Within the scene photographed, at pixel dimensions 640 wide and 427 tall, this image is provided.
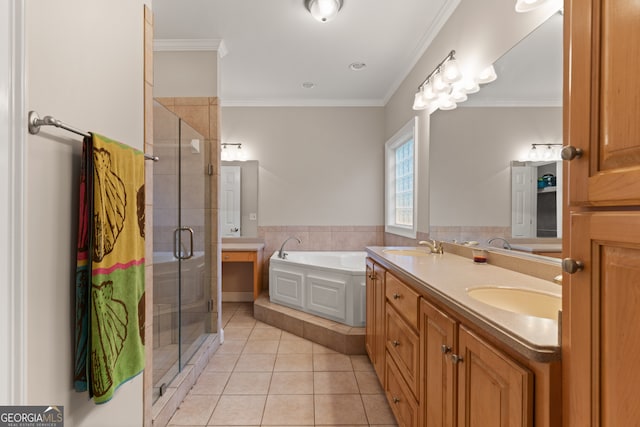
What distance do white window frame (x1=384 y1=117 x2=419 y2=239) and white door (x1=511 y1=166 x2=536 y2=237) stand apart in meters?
1.28

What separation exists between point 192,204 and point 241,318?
5.66 feet

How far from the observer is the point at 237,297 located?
421 cm

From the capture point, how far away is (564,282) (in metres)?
0.69

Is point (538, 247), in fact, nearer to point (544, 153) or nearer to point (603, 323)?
point (544, 153)

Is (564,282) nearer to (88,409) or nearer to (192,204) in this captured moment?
(88,409)

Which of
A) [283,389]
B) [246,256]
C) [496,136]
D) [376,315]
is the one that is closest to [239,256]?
[246,256]

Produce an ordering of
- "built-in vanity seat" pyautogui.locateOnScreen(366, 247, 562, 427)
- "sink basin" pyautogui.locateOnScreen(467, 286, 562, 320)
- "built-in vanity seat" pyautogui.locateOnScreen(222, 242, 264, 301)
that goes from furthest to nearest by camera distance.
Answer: "built-in vanity seat" pyautogui.locateOnScreen(222, 242, 264, 301), "sink basin" pyautogui.locateOnScreen(467, 286, 562, 320), "built-in vanity seat" pyautogui.locateOnScreen(366, 247, 562, 427)

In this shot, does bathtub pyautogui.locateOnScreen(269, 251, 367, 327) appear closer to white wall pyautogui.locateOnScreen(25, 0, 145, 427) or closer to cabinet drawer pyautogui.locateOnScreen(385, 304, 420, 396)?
cabinet drawer pyautogui.locateOnScreen(385, 304, 420, 396)

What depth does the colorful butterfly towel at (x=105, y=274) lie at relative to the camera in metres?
0.98

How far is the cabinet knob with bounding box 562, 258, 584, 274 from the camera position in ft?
2.07

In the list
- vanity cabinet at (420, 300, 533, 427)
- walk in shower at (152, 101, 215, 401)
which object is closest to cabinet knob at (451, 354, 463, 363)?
vanity cabinet at (420, 300, 533, 427)

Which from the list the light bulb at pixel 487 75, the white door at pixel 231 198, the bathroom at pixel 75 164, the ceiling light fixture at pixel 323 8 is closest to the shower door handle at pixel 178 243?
the bathroom at pixel 75 164

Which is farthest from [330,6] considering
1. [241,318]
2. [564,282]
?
[241,318]

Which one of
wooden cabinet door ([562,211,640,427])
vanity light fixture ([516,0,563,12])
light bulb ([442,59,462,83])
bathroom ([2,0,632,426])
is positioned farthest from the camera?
light bulb ([442,59,462,83])
